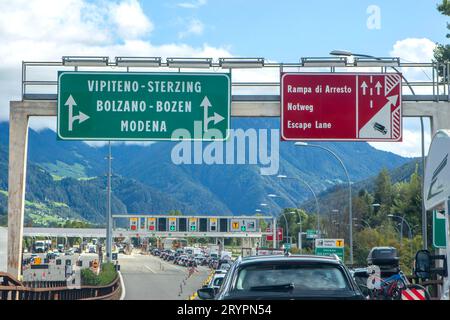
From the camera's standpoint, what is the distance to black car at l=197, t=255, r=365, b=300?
34.7 ft

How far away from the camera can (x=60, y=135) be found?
2692 centimetres

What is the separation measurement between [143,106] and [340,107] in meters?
5.63

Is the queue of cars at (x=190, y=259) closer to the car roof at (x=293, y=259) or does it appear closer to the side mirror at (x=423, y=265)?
the car roof at (x=293, y=259)

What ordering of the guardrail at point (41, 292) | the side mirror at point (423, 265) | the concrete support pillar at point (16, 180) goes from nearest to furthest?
1. the side mirror at point (423, 265)
2. the guardrail at point (41, 292)
3. the concrete support pillar at point (16, 180)

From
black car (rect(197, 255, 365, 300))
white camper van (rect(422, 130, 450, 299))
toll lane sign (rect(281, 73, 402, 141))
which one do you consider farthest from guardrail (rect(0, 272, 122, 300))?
white camper van (rect(422, 130, 450, 299))

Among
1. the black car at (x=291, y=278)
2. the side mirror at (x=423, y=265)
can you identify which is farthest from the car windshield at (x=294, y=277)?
the side mirror at (x=423, y=265)

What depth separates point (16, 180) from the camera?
2814 centimetres

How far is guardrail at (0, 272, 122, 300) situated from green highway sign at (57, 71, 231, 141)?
4.38 m

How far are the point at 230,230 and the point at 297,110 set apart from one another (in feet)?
207

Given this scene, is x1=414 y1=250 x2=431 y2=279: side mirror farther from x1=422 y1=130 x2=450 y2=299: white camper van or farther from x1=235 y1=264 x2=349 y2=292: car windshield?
x1=235 y1=264 x2=349 y2=292: car windshield

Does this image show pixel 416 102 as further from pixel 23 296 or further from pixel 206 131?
pixel 23 296

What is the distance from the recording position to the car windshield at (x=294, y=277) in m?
10.9

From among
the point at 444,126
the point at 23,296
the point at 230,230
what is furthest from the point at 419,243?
the point at 23,296
